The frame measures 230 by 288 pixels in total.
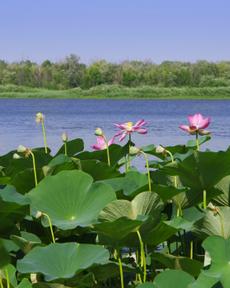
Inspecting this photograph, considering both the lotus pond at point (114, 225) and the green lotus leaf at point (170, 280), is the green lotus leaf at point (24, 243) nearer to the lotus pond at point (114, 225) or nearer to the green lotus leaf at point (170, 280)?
the lotus pond at point (114, 225)

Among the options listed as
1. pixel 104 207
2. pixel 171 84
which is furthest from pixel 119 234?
pixel 171 84

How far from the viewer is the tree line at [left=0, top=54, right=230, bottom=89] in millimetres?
39969

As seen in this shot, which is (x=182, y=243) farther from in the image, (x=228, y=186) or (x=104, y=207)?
(x=104, y=207)

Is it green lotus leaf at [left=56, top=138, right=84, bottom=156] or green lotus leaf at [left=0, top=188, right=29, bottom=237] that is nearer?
green lotus leaf at [left=0, top=188, right=29, bottom=237]

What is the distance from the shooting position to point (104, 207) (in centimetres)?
108

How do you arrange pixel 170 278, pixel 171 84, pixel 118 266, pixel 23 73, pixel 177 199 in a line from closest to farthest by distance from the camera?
pixel 170 278 < pixel 118 266 < pixel 177 199 < pixel 171 84 < pixel 23 73

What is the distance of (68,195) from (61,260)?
160mm

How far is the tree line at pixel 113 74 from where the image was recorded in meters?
40.0

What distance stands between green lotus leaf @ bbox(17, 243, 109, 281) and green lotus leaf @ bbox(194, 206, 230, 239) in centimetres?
21

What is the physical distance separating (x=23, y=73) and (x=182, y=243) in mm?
42149

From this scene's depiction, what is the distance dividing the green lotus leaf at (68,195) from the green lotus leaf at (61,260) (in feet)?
0.36

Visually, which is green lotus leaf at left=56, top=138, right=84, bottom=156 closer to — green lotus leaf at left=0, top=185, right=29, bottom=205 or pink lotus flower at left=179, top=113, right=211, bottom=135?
pink lotus flower at left=179, top=113, right=211, bottom=135

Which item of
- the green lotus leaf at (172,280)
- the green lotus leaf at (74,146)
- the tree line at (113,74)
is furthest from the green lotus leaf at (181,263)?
the tree line at (113,74)

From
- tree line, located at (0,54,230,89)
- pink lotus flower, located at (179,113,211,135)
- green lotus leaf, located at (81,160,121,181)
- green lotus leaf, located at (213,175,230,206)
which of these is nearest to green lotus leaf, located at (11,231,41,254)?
green lotus leaf, located at (81,160,121,181)
